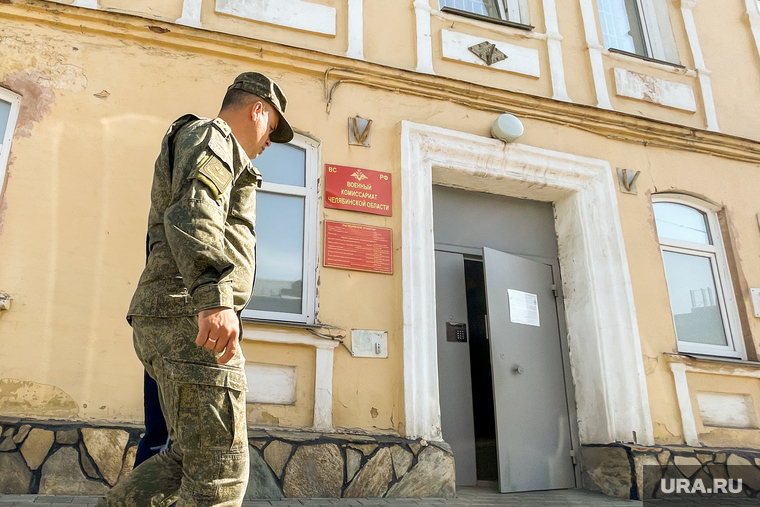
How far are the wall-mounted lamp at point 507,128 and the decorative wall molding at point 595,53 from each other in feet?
4.00

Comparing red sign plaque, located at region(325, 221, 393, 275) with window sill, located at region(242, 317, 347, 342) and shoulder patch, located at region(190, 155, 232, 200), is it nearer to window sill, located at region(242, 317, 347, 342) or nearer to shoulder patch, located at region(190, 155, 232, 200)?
window sill, located at region(242, 317, 347, 342)

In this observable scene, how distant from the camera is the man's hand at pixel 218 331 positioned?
1.89m

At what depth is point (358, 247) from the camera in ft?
16.8

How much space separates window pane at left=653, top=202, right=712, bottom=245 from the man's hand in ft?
18.8

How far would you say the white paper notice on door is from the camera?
18.6ft

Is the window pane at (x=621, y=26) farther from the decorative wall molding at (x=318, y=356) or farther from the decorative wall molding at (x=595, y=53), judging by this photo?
the decorative wall molding at (x=318, y=356)

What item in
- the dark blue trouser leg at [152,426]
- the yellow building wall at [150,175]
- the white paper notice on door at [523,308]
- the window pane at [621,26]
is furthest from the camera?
the window pane at [621,26]

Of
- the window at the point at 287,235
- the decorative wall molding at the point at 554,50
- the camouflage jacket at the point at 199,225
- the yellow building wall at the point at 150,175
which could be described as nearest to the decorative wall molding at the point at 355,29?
the yellow building wall at the point at 150,175

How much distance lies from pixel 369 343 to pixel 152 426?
2.66m

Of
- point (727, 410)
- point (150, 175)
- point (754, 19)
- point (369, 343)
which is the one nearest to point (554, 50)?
point (754, 19)

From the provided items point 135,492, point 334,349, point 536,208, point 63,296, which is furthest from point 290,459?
point 536,208

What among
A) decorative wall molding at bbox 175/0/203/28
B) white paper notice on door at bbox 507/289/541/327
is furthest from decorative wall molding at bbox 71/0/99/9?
white paper notice on door at bbox 507/289/541/327

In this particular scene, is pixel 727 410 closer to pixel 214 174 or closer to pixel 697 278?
pixel 697 278

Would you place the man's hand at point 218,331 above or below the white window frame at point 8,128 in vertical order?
below
